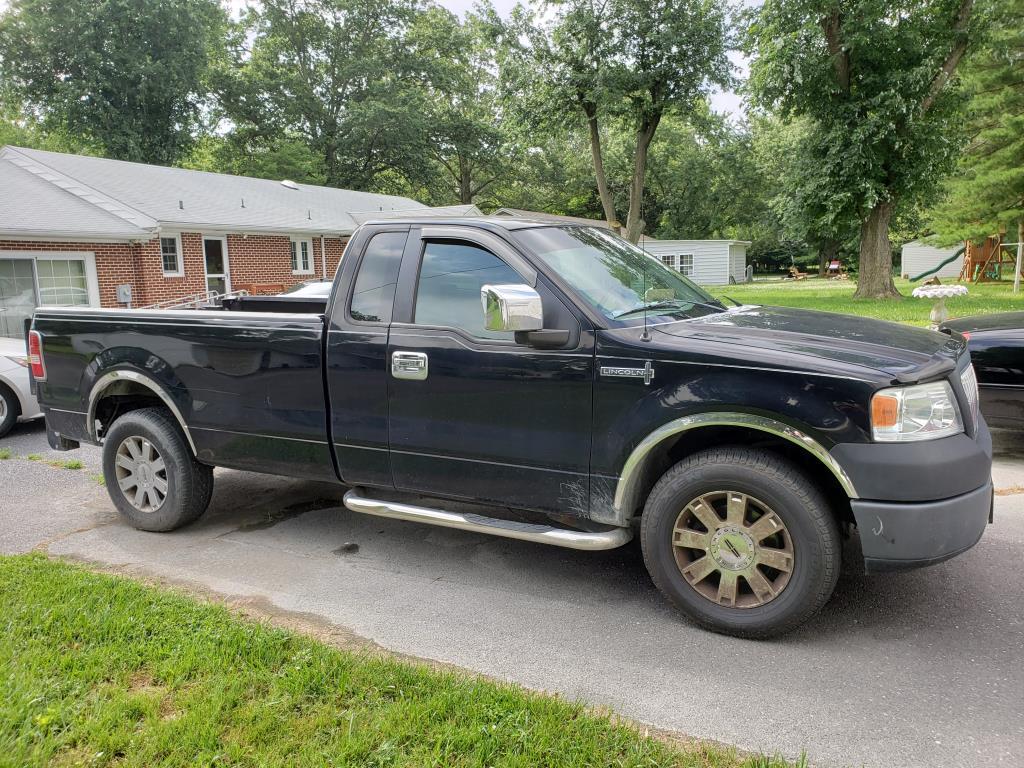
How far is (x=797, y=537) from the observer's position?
3.24 meters

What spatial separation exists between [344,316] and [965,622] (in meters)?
3.50

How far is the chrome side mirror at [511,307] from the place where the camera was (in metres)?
3.39

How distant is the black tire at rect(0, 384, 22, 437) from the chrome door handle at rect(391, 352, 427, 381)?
6504 mm

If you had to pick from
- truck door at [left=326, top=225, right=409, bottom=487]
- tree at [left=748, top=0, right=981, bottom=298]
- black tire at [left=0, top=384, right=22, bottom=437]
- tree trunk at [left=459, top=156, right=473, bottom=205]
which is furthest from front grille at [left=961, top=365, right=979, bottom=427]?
tree trunk at [left=459, top=156, right=473, bottom=205]

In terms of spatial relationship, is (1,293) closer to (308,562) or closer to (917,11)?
(308,562)

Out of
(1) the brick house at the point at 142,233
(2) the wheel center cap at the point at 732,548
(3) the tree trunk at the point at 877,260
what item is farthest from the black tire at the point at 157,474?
(3) the tree trunk at the point at 877,260

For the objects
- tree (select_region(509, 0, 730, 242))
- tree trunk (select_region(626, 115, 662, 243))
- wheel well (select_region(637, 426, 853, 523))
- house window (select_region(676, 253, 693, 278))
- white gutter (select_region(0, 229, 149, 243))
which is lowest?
wheel well (select_region(637, 426, 853, 523))

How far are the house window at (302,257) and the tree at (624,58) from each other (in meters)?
10.0

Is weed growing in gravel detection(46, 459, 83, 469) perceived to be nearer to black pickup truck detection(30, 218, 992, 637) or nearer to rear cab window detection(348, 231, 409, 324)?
black pickup truck detection(30, 218, 992, 637)

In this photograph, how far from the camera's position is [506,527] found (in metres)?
3.85

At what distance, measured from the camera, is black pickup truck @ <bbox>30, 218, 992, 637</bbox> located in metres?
3.17

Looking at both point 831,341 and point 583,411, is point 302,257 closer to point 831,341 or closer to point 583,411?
point 583,411

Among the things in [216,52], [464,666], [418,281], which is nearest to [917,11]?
[418,281]

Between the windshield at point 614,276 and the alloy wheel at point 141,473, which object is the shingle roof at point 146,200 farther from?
the windshield at point 614,276
